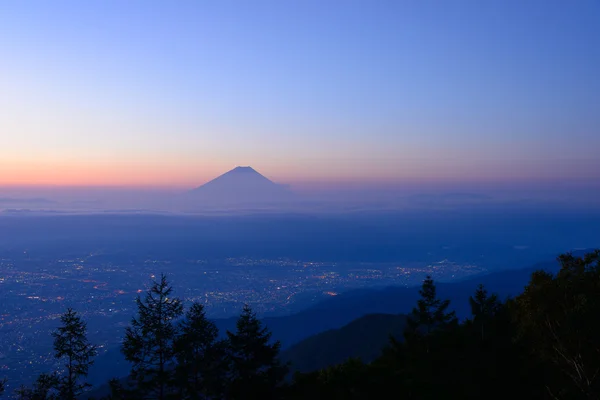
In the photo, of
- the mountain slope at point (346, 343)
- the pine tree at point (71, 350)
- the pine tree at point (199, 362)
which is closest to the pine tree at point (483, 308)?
the pine tree at point (199, 362)

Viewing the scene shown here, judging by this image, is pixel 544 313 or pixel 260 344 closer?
pixel 544 313

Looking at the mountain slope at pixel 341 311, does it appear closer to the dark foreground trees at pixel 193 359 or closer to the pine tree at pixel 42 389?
the pine tree at pixel 42 389

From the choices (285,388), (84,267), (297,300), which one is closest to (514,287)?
(297,300)

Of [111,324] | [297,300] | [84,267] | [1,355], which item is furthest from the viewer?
[84,267]

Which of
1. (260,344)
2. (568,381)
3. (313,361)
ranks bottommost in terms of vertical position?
(313,361)

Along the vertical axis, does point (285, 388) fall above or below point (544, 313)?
below

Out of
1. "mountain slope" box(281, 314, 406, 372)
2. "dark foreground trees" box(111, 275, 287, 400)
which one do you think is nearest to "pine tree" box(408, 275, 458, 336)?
"dark foreground trees" box(111, 275, 287, 400)

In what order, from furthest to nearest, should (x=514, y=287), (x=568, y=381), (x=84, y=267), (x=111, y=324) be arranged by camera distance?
(x=84, y=267) < (x=514, y=287) < (x=111, y=324) < (x=568, y=381)

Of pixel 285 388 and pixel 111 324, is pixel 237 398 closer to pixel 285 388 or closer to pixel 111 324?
pixel 285 388
